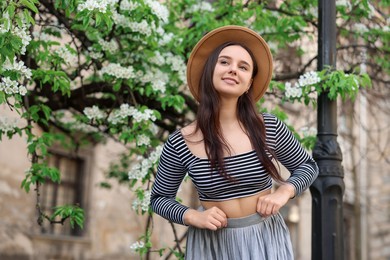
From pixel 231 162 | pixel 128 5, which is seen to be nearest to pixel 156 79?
pixel 128 5

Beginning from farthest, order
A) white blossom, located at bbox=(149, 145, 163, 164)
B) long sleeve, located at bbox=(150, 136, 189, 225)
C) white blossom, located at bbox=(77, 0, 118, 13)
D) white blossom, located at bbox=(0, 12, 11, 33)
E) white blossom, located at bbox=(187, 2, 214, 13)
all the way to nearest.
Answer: white blossom, located at bbox=(187, 2, 214, 13) < white blossom, located at bbox=(149, 145, 163, 164) < white blossom, located at bbox=(77, 0, 118, 13) < white blossom, located at bbox=(0, 12, 11, 33) < long sleeve, located at bbox=(150, 136, 189, 225)

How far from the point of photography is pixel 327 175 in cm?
412

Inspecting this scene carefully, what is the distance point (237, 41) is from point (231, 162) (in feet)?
1.98

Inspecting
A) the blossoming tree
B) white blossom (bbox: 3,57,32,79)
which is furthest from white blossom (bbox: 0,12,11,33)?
white blossom (bbox: 3,57,32,79)

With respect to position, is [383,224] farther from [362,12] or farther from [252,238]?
[252,238]

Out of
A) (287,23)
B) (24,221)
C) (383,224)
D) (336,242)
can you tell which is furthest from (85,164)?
(383,224)

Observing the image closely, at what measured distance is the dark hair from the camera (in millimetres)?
2725

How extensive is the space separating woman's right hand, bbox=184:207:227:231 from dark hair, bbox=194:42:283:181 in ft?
0.51

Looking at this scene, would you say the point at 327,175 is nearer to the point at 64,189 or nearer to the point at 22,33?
the point at 22,33

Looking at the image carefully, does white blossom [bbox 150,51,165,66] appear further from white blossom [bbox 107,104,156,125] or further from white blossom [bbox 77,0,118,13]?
white blossom [bbox 77,0,118,13]

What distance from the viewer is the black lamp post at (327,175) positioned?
13.0ft

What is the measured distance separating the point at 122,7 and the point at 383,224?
16.0m

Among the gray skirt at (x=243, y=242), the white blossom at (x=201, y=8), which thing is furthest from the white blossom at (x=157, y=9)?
the gray skirt at (x=243, y=242)

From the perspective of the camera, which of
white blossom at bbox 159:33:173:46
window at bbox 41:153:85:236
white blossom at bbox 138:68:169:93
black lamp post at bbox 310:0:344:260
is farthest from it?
window at bbox 41:153:85:236
